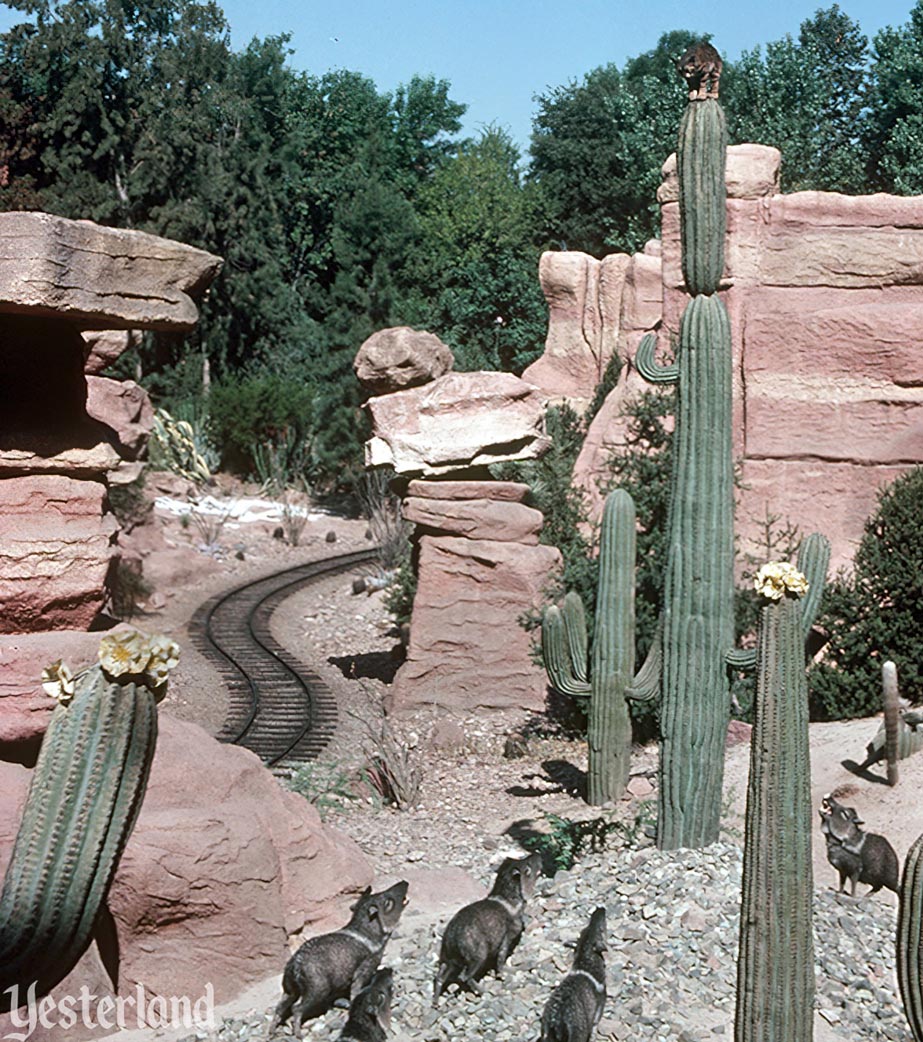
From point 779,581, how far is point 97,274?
9.44 feet

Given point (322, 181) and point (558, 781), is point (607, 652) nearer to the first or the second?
point (558, 781)

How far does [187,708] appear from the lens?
44.5 ft

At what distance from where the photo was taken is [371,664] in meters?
16.1

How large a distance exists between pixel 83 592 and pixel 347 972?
199cm

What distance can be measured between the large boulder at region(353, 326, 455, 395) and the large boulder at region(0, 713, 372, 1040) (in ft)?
29.3

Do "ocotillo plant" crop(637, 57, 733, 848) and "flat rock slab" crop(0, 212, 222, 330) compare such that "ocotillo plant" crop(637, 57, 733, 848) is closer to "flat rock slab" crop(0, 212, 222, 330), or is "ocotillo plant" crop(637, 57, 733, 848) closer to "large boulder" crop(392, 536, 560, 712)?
"flat rock slab" crop(0, 212, 222, 330)

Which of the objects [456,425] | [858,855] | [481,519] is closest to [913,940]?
[858,855]

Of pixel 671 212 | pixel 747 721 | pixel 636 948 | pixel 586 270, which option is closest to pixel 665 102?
pixel 586 270

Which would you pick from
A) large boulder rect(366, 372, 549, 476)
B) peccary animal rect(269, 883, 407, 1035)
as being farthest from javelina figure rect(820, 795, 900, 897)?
large boulder rect(366, 372, 549, 476)

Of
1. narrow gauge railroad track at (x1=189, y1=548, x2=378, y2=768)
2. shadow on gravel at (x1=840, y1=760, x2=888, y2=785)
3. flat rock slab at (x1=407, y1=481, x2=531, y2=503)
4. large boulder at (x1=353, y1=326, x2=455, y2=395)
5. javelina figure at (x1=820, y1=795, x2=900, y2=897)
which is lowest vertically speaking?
narrow gauge railroad track at (x1=189, y1=548, x2=378, y2=768)

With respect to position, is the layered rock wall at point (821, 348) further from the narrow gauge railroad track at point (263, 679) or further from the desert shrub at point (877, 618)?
the narrow gauge railroad track at point (263, 679)

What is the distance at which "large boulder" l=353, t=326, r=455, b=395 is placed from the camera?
15031mm

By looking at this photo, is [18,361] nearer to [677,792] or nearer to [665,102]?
[677,792]

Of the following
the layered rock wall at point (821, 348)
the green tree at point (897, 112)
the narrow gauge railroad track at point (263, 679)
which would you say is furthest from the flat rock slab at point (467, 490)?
the green tree at point (897, 112)
